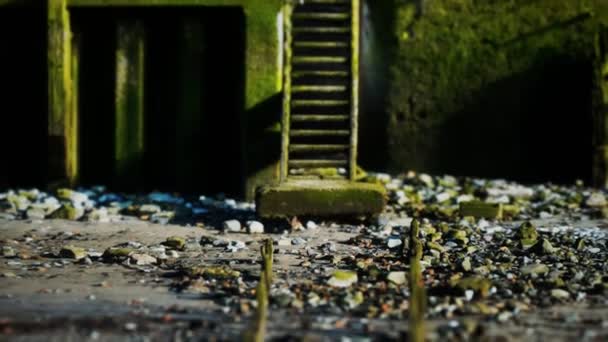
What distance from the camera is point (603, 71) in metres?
11.0

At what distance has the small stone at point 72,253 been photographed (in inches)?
281

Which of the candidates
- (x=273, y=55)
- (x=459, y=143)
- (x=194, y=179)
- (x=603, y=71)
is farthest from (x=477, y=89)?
(x=194, y=179)

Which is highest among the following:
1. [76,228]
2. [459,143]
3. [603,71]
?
[603,71]

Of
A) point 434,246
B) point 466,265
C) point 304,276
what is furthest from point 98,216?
point 466,265

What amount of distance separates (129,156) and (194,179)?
81 centimetres

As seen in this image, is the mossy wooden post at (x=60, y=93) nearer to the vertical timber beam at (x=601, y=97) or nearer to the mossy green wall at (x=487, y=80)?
the mossy green wall at (x=487, y=80)

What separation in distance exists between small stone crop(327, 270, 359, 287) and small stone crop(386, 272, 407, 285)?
0.24 meters

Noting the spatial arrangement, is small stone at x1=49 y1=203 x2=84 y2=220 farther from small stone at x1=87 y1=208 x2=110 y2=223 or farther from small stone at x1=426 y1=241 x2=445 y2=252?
small stone at x1=426 y1=241 x2=445 y2=252

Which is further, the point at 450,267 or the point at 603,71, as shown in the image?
the point at 603,71

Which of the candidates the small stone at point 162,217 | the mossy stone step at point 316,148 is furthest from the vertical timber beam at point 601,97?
the small stone at point 162,217

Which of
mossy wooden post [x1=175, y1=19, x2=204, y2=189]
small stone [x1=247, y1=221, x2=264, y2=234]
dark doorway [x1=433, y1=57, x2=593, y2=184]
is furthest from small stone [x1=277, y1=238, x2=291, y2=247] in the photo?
dark doorway [x1=433, y1=57, x2=593, y2=184]

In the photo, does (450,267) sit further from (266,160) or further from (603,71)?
(603,71)

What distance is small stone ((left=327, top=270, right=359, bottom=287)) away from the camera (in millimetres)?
6020

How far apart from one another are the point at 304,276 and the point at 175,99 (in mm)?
4822
